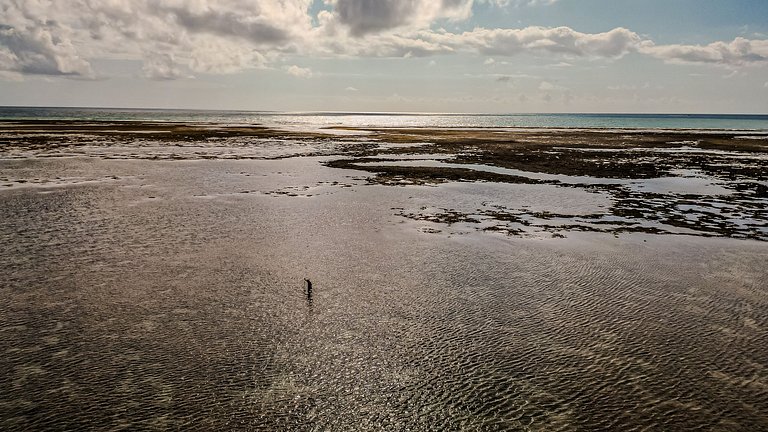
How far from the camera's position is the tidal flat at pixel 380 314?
6.86 meters

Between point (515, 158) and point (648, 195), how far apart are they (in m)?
19.3

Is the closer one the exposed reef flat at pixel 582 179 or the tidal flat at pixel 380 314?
the tidal flat at pixel 380 314

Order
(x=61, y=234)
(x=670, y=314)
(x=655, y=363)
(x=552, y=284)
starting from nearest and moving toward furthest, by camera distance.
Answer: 1. (x=655, y=363)
2. (x=670, y=314)
3. (x=552, y=284)
4. (x=61, y=234)

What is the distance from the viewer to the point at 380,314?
10148 millimetres

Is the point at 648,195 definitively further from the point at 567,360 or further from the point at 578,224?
the point at 567,360

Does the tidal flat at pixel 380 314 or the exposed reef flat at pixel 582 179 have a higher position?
the exposed reef flat at pixel 582 179

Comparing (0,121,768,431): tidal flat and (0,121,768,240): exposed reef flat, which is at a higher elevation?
(0,121,768,240): exposed reef flat

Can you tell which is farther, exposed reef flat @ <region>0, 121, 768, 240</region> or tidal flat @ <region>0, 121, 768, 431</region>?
exposed reef flat @ <region>0, 121, 768, 240</region>

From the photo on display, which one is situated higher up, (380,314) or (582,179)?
(582,179)

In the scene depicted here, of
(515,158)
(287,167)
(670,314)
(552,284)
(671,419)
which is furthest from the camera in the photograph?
(515,158)

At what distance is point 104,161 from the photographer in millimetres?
37875

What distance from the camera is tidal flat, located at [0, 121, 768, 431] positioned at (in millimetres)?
6863

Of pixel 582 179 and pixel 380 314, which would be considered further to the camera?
pixel 582 179

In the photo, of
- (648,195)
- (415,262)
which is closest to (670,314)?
(415,262)
